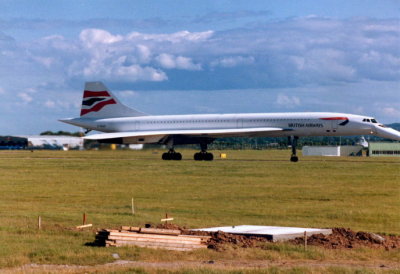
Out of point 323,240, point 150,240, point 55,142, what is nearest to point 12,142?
point 55,142

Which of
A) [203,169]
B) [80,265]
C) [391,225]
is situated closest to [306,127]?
[203,169]

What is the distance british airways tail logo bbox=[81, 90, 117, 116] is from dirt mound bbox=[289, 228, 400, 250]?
1911 inches

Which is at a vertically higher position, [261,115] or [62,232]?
[261,115]

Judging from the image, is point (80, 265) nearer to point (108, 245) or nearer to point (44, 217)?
point (108, 245)

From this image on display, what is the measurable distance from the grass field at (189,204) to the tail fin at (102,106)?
62.5 ft

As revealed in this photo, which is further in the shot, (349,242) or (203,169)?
(203,169)

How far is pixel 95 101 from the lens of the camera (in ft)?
218

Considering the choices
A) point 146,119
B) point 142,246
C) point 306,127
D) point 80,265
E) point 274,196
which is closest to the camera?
point 80,265

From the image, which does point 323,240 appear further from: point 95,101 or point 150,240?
point 95,101

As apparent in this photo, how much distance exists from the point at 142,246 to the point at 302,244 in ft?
13.1

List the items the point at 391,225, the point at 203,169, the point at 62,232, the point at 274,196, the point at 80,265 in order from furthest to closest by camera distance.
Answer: the point at 203,169, the point at 274,196, the point at 391,225, the point at 62,232, the point at 80,265

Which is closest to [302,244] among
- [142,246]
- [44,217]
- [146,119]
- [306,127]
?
[142,246]

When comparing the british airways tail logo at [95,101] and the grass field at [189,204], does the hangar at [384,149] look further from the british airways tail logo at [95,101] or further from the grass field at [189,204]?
the grass field at [189,204]

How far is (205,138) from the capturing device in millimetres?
59062
